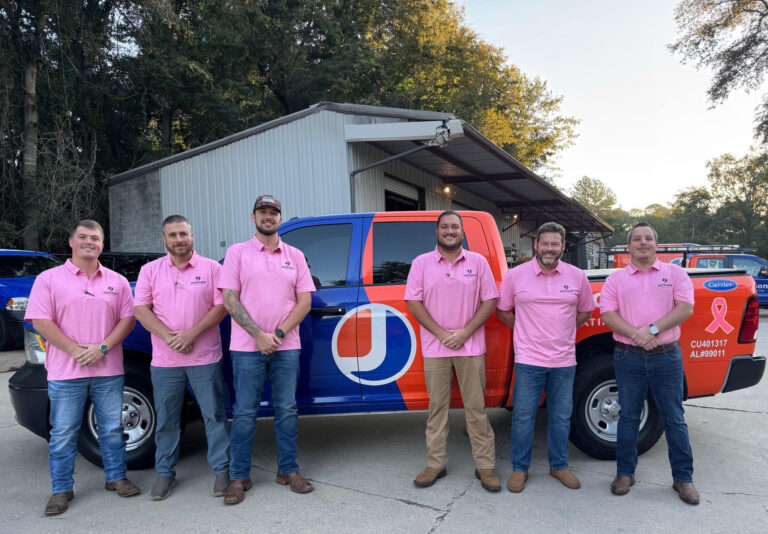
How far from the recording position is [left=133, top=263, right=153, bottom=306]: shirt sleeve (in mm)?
3541

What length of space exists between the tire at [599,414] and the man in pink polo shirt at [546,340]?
41cm

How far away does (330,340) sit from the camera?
3.86 meters

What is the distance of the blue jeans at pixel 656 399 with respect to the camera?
3365mm

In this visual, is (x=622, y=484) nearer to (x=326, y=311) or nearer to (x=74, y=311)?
(x=326, y=311)

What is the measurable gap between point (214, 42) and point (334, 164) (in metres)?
9.84

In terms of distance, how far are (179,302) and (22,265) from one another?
26.9ft

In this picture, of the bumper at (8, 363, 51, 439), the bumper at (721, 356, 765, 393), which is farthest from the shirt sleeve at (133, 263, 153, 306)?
the bumper at (721, 356, 765, 393)

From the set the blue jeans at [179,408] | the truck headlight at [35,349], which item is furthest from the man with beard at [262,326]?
the truck headlight at [35,349]

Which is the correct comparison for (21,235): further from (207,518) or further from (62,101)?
(207,518)

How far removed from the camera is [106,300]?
353 cm

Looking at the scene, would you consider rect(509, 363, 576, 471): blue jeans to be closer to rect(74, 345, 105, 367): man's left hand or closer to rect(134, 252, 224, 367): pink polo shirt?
rect(134, 252, 224, 367): pink polo shirt

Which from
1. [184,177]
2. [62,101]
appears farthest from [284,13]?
[184,177]

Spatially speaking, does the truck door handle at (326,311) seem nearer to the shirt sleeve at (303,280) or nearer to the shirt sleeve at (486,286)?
the shirt sleeve at (303,280)

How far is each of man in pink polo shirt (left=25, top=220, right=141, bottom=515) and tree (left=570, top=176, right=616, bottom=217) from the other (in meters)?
105
